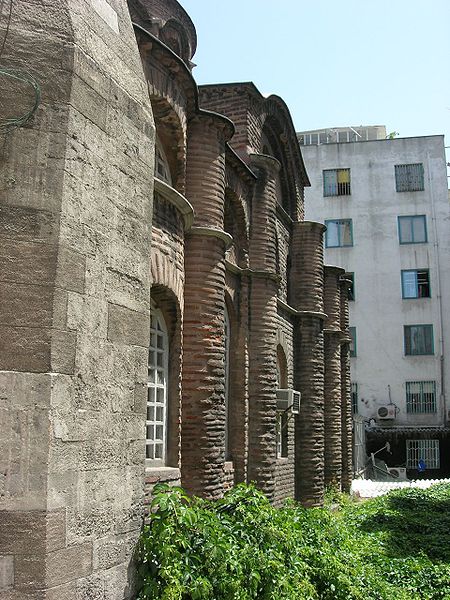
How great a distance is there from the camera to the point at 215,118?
34.5 feet

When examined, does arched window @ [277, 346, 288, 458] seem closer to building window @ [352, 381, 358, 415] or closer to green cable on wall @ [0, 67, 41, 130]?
green cable on wall @ [0, 67, 41, 130]

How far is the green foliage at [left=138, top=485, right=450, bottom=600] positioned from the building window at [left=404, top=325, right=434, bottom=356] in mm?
21253

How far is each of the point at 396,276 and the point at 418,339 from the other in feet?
10.2

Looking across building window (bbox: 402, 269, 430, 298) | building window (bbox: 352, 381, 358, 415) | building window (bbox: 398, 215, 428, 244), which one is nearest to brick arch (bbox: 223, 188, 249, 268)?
building window (bbox: 352, 381, 358, 415)

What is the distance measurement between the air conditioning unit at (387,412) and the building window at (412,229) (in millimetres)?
7765

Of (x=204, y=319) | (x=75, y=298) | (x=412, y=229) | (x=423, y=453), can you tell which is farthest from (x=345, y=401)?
(x=75, y=298)

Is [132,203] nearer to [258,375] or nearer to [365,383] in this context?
[258,375]

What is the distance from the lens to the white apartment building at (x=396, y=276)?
3297cm

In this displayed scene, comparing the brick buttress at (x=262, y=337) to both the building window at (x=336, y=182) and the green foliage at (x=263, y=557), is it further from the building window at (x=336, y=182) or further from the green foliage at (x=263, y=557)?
the building window at (x=336, y=182)

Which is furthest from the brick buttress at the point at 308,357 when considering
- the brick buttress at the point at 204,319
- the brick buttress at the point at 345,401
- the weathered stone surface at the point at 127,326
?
the weathered stone surface at the point at 127,326

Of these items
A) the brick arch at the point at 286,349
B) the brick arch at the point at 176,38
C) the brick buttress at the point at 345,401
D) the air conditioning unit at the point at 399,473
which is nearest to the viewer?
the brick arch at the point at 176,38

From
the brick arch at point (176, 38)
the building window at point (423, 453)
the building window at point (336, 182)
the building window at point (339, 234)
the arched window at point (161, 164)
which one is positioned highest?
the building window at point (336, 182)

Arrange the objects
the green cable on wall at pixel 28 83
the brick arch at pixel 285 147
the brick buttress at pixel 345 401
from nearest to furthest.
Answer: the green cable on wall at pixel 28 83 < the brick arch at pixel 285 147 < the brick buttress at pixel 345 401

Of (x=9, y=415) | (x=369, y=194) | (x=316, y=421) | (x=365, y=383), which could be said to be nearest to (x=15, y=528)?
(x=9, y=415)
